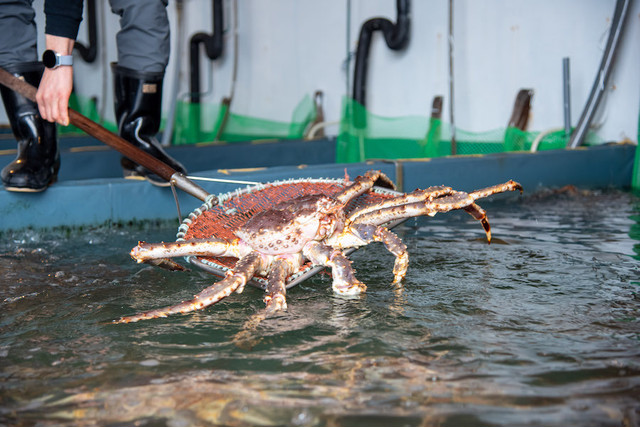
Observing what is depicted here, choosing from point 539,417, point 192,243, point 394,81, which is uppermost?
point 394,81

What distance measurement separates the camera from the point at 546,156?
14.0 feet

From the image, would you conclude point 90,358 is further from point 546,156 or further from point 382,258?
point 546,156

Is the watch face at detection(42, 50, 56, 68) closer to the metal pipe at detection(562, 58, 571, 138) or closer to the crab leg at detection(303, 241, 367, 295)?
the crab leg at detection(303, 241, 367, 295)

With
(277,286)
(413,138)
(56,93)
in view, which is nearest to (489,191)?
(277,286)

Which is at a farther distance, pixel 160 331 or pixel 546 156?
pixel 546 156

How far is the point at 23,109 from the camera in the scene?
297 centimetres

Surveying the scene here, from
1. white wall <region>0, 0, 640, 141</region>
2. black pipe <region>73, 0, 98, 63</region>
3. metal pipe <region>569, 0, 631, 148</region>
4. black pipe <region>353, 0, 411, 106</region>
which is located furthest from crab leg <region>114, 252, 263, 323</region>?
black pipe <region>73, 0, 98, 63</region>

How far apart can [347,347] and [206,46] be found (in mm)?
7056

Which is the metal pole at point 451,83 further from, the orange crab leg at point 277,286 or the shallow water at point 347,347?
the orange crab leg at point 277,286

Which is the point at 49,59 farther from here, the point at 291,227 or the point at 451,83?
the point at 451,83

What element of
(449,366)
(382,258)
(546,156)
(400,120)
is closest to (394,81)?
(400,120)

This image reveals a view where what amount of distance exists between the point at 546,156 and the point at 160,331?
3210mm

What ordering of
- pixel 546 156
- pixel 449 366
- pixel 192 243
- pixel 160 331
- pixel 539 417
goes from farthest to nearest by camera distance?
pixel 546 156
pixel 192 243
pixel 160 331
pixel 449 366
pixel 539 417

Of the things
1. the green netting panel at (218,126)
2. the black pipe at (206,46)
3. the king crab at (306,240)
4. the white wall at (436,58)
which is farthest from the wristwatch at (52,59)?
the black pipe at (206,46)
